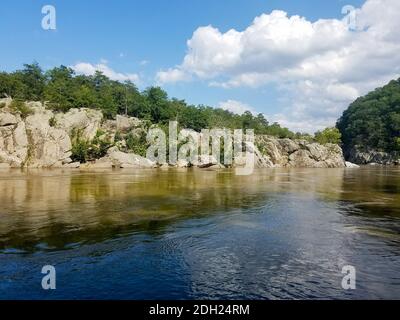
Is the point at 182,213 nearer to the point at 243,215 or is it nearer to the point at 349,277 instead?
the point at 243,215

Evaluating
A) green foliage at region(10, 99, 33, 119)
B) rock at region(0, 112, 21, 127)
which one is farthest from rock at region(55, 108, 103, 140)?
rock at region(0, 112, 21, 127)

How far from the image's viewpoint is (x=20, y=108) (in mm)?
84938

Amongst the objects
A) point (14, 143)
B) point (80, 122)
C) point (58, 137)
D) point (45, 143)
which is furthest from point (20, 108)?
point (80, 122)

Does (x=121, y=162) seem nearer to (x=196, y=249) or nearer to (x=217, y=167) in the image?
(x=217, y=167)

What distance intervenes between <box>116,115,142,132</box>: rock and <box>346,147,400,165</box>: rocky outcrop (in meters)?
99.4

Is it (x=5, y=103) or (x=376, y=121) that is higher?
(x=376, y=121)

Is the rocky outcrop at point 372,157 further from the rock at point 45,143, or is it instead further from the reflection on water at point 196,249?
the reflection on water at point 196,249

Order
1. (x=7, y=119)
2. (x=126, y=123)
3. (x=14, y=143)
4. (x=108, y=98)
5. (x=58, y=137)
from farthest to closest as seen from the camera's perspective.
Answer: (x=108, y=98) < (x=126, y=123) < (x=58, y=137) < (x=7, y=119) < (x=14, y=143)

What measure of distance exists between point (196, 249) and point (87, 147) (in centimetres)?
7891

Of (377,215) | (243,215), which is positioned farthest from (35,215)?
(377,215)

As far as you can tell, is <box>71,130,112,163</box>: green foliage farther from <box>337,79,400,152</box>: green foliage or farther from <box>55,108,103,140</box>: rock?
<box>337,79,400,152</box>: green foliage

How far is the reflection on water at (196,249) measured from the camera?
9859mm

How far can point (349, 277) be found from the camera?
10.8m
